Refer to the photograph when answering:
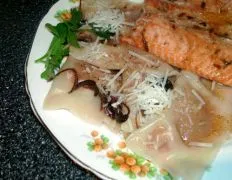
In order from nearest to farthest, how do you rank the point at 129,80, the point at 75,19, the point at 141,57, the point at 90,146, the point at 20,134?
the point at 90,146
the point at 129,80
the point at 141,57
the point at 20,134
the point at 75,19

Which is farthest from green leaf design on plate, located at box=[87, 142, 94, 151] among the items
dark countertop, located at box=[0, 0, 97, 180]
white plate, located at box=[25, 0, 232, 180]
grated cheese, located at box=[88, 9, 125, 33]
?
grated cheese, located at box=[88, 9, 125, 33]

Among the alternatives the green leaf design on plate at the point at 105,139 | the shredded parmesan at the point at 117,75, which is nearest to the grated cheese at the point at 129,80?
the shredded parmesan at the point at 117,75

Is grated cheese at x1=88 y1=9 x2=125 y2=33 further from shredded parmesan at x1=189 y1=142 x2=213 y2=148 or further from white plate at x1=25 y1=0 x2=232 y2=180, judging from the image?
shredded parmesan at x1=189 y1=142 x2=213 y2=148

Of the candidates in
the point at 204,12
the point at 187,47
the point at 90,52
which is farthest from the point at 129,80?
the point at 204,12

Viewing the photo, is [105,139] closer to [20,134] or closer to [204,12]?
[20,134]

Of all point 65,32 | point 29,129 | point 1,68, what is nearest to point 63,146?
point 29,129

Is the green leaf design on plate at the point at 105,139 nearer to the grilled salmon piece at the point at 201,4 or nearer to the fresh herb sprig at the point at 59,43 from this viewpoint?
the fresh herb sprig at the point at 59,43

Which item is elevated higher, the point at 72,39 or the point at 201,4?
the point at 201,4
